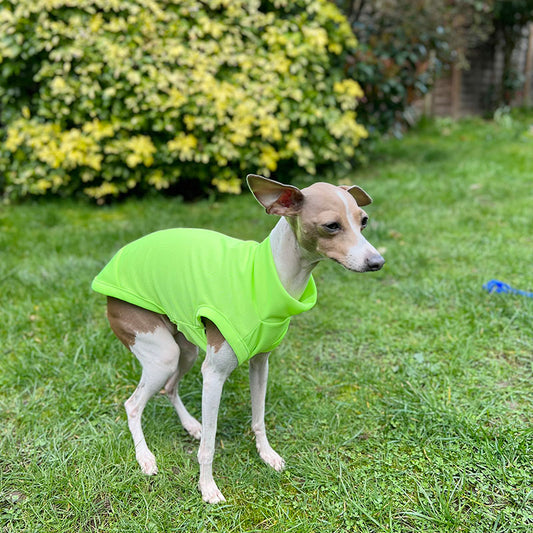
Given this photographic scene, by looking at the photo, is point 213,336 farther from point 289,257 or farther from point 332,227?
point 332,227

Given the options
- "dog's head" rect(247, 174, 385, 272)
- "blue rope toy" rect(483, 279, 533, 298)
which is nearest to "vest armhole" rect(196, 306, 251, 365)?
"dog's head" rect(247, 174, 385, 272)

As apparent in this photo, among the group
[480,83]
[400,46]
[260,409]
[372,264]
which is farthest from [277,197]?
[480,83]

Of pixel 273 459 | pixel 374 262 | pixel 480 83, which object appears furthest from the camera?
pixel 480 83

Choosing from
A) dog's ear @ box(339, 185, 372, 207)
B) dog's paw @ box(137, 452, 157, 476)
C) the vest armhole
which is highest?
dog's ear @ box(339, 185, 372, 207)

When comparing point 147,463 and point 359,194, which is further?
point 147,463

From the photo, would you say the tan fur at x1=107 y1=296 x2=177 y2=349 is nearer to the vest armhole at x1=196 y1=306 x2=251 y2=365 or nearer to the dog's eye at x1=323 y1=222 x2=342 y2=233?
the vest armhole at x1=196 y1=306 x2=251 y2=365

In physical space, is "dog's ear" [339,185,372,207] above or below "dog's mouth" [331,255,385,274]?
above

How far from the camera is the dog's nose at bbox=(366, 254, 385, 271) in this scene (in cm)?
171

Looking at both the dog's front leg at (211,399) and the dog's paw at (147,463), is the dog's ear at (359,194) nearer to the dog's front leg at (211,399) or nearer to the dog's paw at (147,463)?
the dog's front leg at (211,399)

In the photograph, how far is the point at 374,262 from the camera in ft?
5.62

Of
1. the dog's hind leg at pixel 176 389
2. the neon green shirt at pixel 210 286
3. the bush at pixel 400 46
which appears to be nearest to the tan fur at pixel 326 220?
the neon green shirt at pixel 210 286

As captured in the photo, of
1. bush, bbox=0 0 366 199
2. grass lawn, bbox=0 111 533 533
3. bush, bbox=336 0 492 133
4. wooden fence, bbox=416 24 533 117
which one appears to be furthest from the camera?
wooden fence, bbox=416 24 533 117

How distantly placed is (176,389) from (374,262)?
1.37 metres

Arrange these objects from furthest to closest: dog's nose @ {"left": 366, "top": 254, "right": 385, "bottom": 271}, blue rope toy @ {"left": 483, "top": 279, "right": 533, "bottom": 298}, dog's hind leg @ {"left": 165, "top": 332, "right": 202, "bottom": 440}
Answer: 1. blue rope toy @ {"left": 483, "top": 279, "right": 533, "bottom": 298}
2. dog's hind leg @ {"left": 165, "top": 332, "right": 202, "bottom": 440}
3. dog's nose @ {"left": 366, "top": 254, "right": 385, "bottom": 271}
